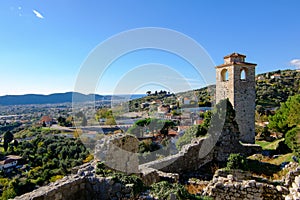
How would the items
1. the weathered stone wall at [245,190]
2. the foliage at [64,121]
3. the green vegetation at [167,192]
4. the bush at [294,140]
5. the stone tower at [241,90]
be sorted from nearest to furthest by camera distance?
the green vegetation at [167,192] → the weathered stone wall at [245,190] → the bush at [294,140] → the stone tower at [241,90] → the foliage at [64,121]

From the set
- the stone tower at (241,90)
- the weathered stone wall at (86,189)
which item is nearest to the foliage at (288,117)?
the stone tower at (241,90)

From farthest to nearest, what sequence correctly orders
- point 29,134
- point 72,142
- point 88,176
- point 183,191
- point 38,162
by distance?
point 29,134, point 72,142, point 38,162, point 88,176, point 183,191

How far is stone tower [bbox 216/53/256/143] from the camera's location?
1427 cm

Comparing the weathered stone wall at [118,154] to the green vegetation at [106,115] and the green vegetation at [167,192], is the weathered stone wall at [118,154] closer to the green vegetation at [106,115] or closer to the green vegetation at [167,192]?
the green vegetation at [167,192]

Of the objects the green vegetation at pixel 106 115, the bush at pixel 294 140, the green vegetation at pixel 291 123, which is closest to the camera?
the bush at pixel 294 140

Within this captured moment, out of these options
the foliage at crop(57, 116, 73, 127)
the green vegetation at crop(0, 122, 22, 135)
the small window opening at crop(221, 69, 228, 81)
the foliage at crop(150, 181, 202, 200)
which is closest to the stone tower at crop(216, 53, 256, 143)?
the small window opening at crop(221, 69, 228, 81)

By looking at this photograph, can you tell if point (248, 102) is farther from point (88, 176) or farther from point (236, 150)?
point (88, 176)

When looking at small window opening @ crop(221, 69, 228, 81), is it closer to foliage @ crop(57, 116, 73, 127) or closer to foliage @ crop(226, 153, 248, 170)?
foliage @ crop(226, 153, 248, 170)

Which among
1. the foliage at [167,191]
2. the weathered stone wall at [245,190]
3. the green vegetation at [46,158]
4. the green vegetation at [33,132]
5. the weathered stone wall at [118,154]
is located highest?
the weathered stone wall at [118,154]

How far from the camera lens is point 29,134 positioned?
117ft

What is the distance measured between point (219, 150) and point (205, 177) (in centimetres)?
169

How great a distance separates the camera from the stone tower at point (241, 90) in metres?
14.3

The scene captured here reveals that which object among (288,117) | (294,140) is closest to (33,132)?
(288,117)

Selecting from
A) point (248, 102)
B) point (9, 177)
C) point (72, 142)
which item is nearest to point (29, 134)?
point (72, 142)
